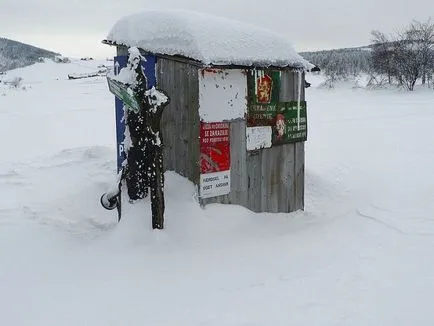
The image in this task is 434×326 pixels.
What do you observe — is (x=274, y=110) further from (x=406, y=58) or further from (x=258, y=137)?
(x=406, y=58)

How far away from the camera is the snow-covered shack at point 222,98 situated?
5141 millimetres

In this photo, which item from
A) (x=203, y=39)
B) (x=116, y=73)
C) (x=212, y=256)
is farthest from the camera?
(x=116, y=73)

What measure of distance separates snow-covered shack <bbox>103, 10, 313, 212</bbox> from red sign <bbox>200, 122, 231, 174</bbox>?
0.04 ft

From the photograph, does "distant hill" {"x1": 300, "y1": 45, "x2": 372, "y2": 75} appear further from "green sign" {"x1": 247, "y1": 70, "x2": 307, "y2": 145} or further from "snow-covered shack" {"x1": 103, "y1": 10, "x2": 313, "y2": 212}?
"snow-covered shack" {"x1": 103, "y1": 10, "x2": 313, "y2": 212}

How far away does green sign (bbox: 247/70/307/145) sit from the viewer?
5734 millimetres

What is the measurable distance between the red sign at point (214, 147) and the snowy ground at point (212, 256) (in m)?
0.36

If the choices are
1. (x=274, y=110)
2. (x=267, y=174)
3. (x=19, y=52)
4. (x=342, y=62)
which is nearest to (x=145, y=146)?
(x=267, y=174)

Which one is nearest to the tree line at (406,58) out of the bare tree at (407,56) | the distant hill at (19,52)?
the bare tree at (407,56)

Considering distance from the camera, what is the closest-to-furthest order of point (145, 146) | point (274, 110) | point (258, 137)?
point (145, 146) < point (258, 137) < point (274, 110)

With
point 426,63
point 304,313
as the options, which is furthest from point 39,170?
point 426,63

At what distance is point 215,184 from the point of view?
17.5 feet

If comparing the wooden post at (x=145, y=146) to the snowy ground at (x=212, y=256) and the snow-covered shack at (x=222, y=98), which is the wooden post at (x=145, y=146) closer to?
the snowy ground at (x=212, y=256)

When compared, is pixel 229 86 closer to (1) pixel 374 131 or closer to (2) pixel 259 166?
(2) pixel 259 166

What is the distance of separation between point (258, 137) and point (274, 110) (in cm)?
51
